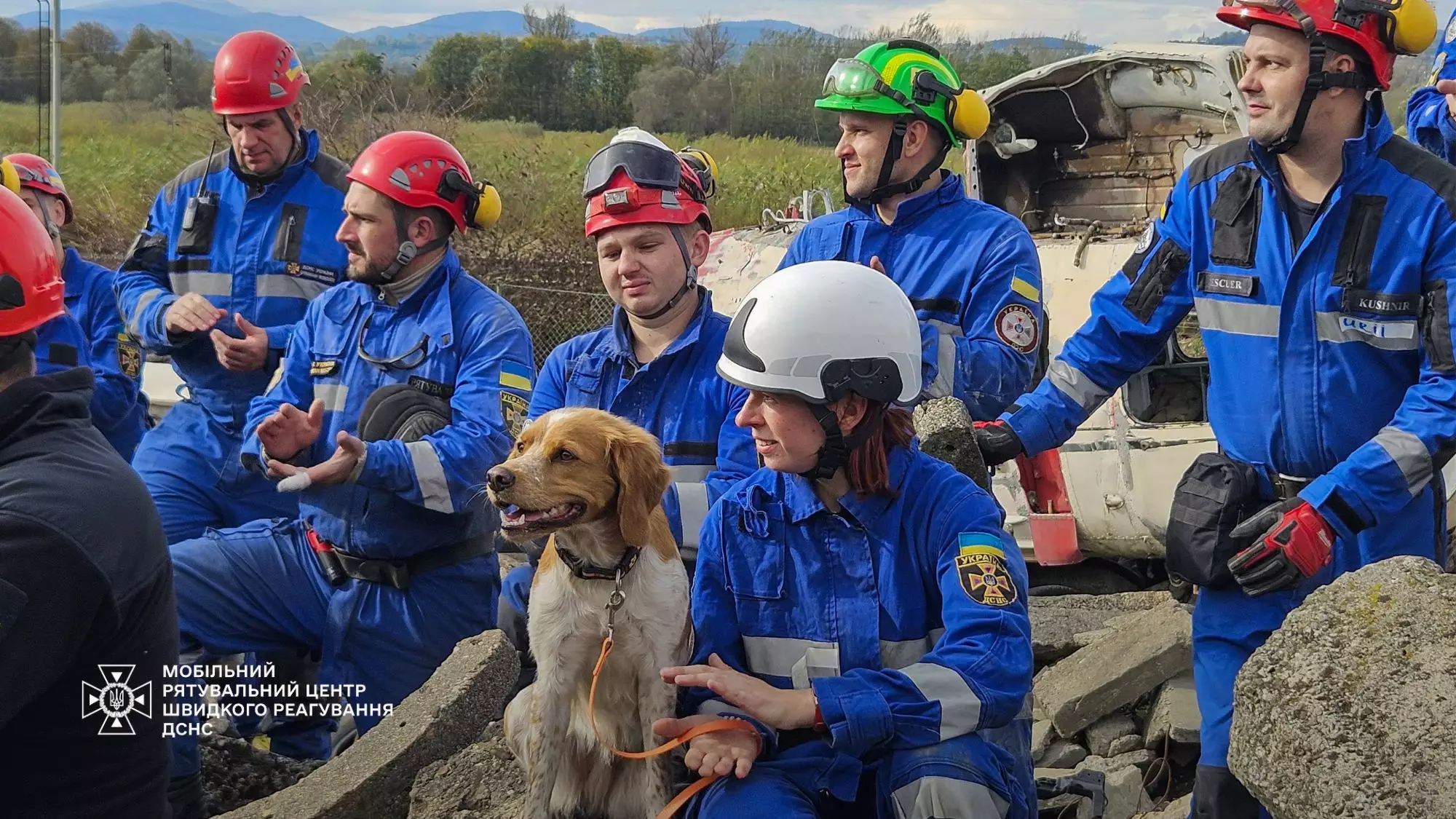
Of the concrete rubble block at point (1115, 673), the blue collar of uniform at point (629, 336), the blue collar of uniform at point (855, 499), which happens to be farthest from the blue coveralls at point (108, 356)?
the concrete rubble block at point (1115, 673)

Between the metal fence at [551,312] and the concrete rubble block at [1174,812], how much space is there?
9.62m

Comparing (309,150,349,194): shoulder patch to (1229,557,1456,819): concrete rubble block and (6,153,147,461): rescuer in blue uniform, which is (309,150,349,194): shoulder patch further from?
(1229,557,1456,819): concrete rubble block

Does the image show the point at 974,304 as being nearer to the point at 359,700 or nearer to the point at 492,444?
the point at 492,444

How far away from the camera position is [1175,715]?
4.90 metres

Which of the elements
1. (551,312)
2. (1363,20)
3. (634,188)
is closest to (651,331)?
(634,188)

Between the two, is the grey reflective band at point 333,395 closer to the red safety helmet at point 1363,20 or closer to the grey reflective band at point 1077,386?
the grey reflective band at point 1077,386

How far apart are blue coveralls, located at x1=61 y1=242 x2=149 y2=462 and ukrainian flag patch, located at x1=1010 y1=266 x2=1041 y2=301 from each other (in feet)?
12.6

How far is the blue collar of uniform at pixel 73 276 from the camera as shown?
21.0 feet

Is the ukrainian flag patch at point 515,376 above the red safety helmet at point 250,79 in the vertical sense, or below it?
below

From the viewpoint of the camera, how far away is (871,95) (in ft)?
15.9

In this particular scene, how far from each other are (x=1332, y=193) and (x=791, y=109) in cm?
3857

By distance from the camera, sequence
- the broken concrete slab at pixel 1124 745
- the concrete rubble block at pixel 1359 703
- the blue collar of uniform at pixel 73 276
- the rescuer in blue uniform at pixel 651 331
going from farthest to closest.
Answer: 1. the blue collar of uniform at pixel 73 276
2. the broken concrete slab at pixel 1124 745
3. the rescuer in blue uniform at pixel 651 331
4. the concrete rubble block at pixel 1359 703

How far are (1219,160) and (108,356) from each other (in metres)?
4.81

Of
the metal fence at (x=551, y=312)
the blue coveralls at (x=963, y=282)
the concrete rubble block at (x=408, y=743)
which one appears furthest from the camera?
the metal fence at (x=551, y=312)
